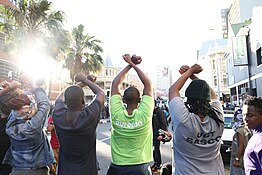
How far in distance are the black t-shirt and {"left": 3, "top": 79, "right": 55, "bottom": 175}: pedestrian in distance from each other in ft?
1.14

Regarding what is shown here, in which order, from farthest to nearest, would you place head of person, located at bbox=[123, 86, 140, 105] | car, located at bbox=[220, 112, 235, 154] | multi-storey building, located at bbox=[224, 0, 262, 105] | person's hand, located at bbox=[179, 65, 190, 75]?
multi-storey building, located at bbox=[224, 0, 262, 105] → car, located at bbox=[220, 112, 235, 154] → head of person, located at bbox=[123, 86, 140, 105] → person's hand, located at bbox=[179, 65, 190, 75]

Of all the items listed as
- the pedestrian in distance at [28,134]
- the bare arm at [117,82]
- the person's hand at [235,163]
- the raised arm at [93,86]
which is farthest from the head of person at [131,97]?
the person's hand at [235,163]

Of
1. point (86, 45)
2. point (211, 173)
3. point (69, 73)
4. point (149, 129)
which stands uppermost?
point (86, 45)

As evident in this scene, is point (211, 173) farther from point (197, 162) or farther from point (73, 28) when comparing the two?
point (73, 28)

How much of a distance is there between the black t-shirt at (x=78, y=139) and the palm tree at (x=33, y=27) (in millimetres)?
16952

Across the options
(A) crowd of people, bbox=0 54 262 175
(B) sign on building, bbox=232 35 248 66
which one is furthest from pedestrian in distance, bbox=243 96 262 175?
(B) sign on building, bbox=232 35 248 66

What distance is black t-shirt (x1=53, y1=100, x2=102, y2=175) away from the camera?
7.97ft

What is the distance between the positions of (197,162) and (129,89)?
40.6 inches

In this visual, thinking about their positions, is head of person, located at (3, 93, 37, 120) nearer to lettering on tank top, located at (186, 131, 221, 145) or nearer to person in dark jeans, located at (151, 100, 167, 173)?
lettering on tank top, located at (186, 131, 221, 145)

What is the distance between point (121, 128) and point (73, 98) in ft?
1.79

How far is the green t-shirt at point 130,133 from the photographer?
247 cm

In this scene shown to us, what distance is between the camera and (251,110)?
8.96ft

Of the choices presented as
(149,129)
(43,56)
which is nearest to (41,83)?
(149,129)

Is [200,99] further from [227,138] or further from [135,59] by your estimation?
[227,138]
